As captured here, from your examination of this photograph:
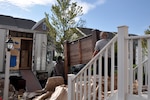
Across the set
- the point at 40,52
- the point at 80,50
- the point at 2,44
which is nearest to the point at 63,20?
the point at 40,52

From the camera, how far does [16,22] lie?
65.3ft

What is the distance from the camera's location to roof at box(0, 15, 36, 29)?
18877mm

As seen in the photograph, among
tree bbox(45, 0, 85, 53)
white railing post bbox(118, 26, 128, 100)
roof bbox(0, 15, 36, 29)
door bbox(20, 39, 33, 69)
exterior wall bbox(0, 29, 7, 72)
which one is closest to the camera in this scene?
white railing post bbox(118, 26, 128, 100)

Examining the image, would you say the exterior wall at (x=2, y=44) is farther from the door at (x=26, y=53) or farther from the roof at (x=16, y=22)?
the roof at (x=16, y=22)

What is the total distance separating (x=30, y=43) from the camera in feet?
34.1

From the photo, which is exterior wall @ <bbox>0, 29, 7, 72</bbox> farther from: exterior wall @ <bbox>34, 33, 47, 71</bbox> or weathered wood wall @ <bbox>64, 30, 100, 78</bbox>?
weathered wood wall @ <bbox>64, 30, 100, 78</bbox>

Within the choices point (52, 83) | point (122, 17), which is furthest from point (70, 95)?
point (122, 17)

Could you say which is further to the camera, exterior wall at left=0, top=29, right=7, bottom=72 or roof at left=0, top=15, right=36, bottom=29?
roof at left=0, top=15, right=36, bottom=29

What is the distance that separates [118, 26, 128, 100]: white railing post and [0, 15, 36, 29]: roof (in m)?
17.7

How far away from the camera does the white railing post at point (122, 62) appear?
242 centimetres

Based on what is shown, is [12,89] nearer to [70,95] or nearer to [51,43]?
[70,95]

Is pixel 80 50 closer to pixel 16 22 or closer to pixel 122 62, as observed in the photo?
pixel 122 62

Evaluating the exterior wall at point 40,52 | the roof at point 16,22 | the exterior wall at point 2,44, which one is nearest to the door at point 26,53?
the exterior wall at point 40,52

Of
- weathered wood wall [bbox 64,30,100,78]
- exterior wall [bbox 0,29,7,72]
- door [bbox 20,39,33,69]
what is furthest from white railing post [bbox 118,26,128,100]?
door [bbox 20,39,33,69]
